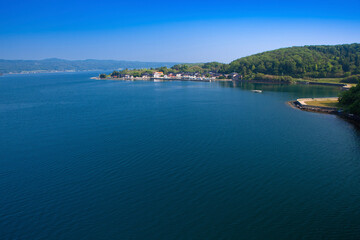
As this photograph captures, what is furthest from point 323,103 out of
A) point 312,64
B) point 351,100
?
point 312,64

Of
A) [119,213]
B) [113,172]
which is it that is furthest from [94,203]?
[113,172]

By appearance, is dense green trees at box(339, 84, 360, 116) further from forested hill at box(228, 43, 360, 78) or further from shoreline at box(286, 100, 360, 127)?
forested hill at box(228, 43, 360, 78)

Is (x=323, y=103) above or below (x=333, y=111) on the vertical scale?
above

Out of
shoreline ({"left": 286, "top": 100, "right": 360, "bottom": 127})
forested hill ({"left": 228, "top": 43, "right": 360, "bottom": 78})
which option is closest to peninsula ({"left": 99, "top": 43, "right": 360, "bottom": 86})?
forested hill ({"left": 228, "top": 43, "right": 360, "bottom": 78})

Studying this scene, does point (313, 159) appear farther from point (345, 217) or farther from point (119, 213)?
point (119, 213)

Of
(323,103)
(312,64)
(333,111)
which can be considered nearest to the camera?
(333,111)

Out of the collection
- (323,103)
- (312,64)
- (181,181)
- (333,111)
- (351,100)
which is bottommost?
(181,181)

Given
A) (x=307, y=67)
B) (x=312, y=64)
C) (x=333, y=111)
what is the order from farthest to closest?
(x=312, y=64) → (x=307, y=67) → (x=333, y=111)

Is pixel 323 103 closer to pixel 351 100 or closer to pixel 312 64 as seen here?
pixel 351 100
